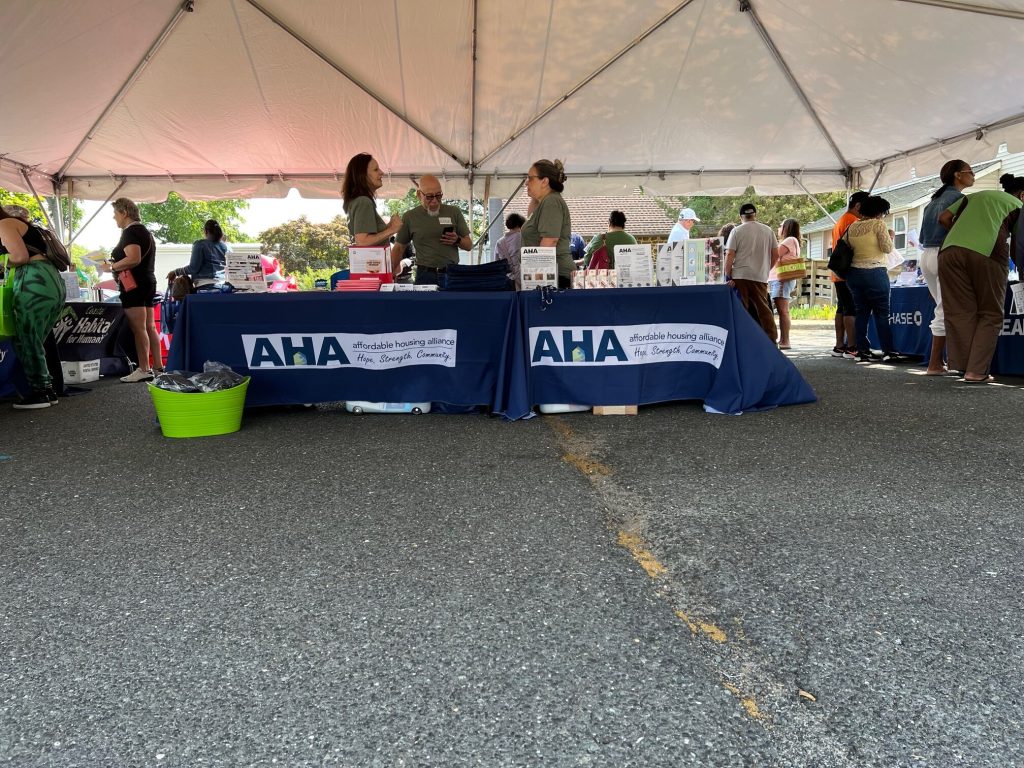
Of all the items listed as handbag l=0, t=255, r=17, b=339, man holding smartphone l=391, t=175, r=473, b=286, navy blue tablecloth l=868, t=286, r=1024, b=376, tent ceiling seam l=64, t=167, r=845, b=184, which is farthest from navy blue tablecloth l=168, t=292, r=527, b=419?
tent ceiling seam l=64, t=167, r=845, b=184

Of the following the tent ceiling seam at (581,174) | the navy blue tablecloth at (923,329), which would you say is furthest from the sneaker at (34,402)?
the navy blue tablecloth at (923,329)

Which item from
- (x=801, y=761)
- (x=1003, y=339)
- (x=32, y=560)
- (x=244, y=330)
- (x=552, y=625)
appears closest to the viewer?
(x=801, y=761)

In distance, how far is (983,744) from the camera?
1.33 meters

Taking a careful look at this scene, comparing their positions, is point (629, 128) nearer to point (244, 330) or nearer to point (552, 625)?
point (244, 330)

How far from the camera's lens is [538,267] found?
183 inches

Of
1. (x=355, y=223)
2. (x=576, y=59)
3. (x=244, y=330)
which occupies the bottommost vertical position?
(x=244, y=330)

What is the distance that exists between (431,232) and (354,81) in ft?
10.6

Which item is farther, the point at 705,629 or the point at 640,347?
the point at 640,347

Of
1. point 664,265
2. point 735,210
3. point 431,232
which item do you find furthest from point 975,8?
point 735,210

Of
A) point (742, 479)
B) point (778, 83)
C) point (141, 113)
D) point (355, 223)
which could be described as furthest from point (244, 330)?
point (778, 83)

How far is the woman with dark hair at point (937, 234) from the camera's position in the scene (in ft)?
20.4

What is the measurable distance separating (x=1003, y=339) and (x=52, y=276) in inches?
337

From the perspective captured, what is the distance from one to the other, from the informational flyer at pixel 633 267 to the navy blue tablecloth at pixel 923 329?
4183 mm

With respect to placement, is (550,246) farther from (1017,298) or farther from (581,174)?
(581,174)
